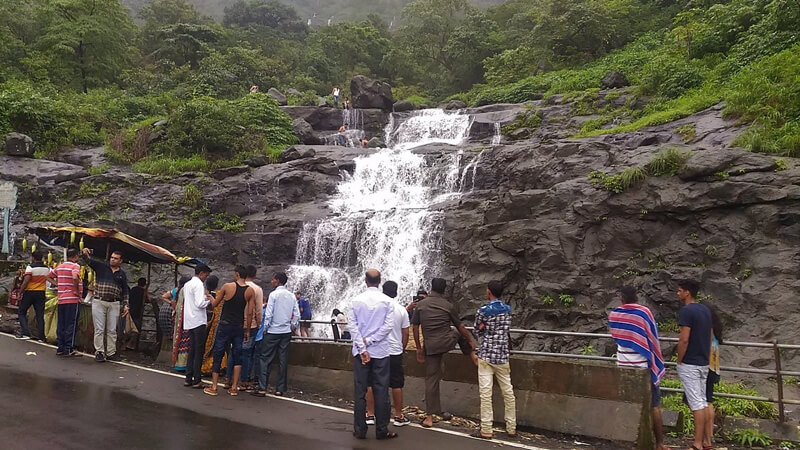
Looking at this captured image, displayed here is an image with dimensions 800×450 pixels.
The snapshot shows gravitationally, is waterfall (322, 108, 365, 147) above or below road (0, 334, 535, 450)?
above

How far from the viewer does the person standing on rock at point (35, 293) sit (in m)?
11.4

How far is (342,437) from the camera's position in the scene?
6.49 m

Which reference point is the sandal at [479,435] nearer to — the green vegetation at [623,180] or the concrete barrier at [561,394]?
the concrete barrier at [561,394]

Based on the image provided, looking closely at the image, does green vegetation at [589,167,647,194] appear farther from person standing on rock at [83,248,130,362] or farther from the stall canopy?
person standing on rock at [83,248,130,362]

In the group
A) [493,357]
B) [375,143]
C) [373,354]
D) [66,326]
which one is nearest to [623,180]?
[493,357]

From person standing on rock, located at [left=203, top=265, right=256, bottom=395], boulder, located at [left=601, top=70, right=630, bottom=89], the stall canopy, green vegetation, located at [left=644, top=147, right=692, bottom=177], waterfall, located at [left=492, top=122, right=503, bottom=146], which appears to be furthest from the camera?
boulder, located at [left=601, top=70, right=630, bottom=89]

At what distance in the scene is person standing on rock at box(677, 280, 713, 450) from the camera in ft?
20.7

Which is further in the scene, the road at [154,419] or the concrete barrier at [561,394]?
the concrete barrier at [561,394]

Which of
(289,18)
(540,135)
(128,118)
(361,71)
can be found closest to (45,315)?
(540,135)

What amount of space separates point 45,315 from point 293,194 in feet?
41.6

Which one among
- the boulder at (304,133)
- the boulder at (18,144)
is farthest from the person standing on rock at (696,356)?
the boulder at (18,144)

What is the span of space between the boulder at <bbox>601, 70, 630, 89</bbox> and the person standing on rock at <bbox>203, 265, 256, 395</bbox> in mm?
24530

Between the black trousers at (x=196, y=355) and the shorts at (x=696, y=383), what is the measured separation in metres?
6.84

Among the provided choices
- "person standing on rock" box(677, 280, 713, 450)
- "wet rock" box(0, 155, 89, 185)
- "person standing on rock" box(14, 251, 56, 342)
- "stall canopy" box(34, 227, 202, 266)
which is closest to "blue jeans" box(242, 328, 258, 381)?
"stall canopy" box(34, 227, 202, 266)
